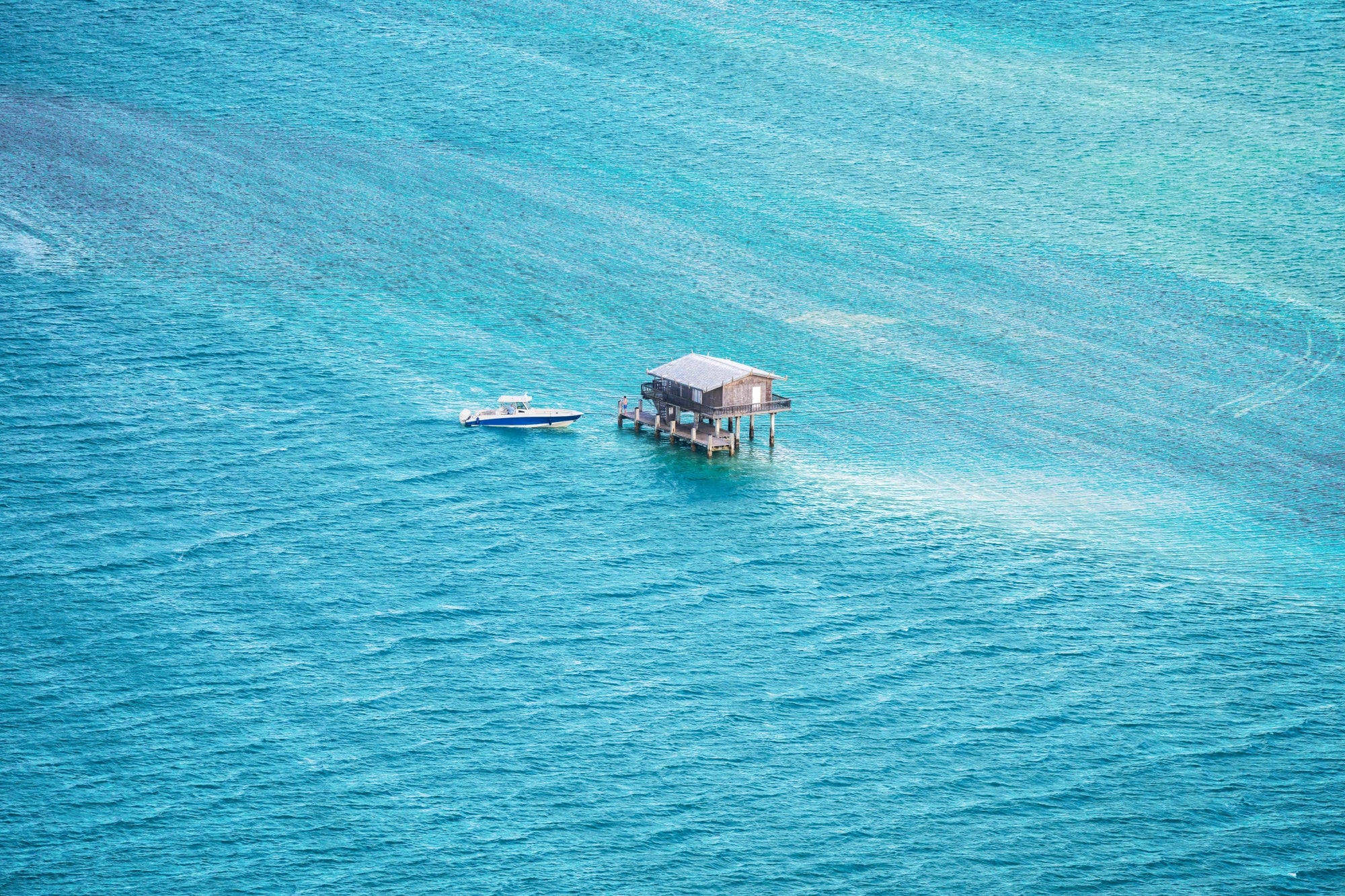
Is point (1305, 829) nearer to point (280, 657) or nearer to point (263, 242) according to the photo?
point (280, 657)

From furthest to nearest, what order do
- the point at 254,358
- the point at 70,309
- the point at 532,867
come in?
the point at 70,309 → the point at 254,358 → the point at 532,867

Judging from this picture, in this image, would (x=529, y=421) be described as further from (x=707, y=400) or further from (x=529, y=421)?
(x=707, y=400)

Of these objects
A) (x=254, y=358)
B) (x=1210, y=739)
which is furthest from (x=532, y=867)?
(x=254, y=358)

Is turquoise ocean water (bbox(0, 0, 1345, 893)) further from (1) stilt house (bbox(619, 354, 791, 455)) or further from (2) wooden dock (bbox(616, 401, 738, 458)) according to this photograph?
(1) stilt house (bbox(619, 354, 791, 455))

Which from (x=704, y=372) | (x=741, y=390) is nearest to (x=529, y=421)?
(x=704, y=372)

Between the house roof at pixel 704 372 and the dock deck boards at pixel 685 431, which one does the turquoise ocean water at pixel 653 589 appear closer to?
the dock deck boards at pixel 685 431
